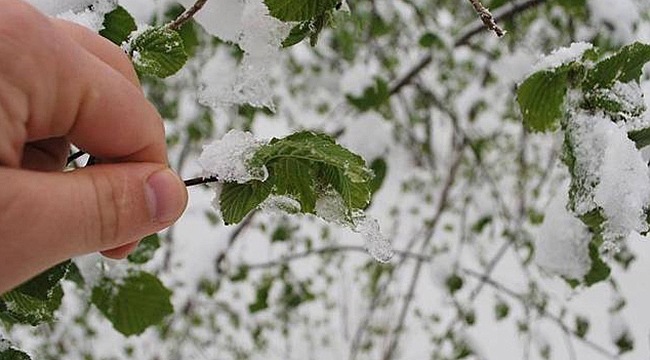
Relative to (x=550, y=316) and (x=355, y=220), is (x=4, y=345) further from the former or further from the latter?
(x=550, y=316)

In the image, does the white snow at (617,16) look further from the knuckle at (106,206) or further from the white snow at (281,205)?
the knuckle at (106,206)

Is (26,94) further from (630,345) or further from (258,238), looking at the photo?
(258,238)

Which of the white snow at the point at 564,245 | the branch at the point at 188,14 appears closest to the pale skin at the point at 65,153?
the branch at the point at 188,14

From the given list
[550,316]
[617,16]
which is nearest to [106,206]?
[617,16]

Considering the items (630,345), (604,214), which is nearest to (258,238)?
(630,345)

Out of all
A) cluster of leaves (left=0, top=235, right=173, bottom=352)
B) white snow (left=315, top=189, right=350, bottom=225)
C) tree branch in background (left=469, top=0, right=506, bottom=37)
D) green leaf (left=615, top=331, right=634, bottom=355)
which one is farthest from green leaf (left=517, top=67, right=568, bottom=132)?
green leaf (left=615, top=331, right=634, bottom=355)
